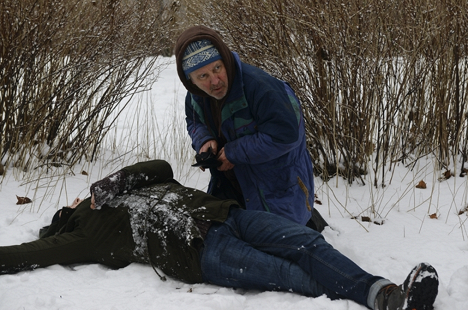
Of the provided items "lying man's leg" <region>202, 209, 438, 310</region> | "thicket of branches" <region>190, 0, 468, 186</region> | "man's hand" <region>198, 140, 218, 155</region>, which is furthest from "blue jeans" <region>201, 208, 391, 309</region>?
"thicket of branches" <region>190, 0, 468, 186</region>

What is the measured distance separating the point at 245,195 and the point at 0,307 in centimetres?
141

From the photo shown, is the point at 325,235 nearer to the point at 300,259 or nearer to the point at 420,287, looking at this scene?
the point at 300,259

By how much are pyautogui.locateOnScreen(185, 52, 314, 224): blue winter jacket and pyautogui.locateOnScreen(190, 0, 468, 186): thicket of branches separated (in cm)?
92

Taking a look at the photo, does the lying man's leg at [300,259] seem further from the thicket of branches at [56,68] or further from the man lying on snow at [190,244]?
the thicket of branches at [56,68]

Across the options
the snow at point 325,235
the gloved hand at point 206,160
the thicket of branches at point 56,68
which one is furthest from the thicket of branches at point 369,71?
the gloved hand at point 206,160

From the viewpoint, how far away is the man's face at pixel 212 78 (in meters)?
2.78

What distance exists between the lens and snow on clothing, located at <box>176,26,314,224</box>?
2.75m

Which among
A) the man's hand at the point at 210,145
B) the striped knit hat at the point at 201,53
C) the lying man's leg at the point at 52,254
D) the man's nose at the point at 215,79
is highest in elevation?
the striped knit hat at the point at 201,53

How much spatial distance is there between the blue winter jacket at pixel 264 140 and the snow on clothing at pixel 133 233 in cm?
35

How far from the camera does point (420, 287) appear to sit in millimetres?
2029

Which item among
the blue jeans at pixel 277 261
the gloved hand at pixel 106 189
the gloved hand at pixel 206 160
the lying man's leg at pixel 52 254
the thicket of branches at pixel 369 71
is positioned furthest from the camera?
the thicket of branches at pixel 369 71

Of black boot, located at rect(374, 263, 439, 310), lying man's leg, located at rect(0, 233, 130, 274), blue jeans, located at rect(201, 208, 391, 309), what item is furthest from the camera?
lying man's leg, located at rect(0, 233, 130, 274)

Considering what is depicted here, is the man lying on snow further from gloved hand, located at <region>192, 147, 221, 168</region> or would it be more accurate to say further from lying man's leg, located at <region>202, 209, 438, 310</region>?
gloved hand, located at <region>192, 147, 221, 168</region>

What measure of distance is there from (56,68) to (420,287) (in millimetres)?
3468
